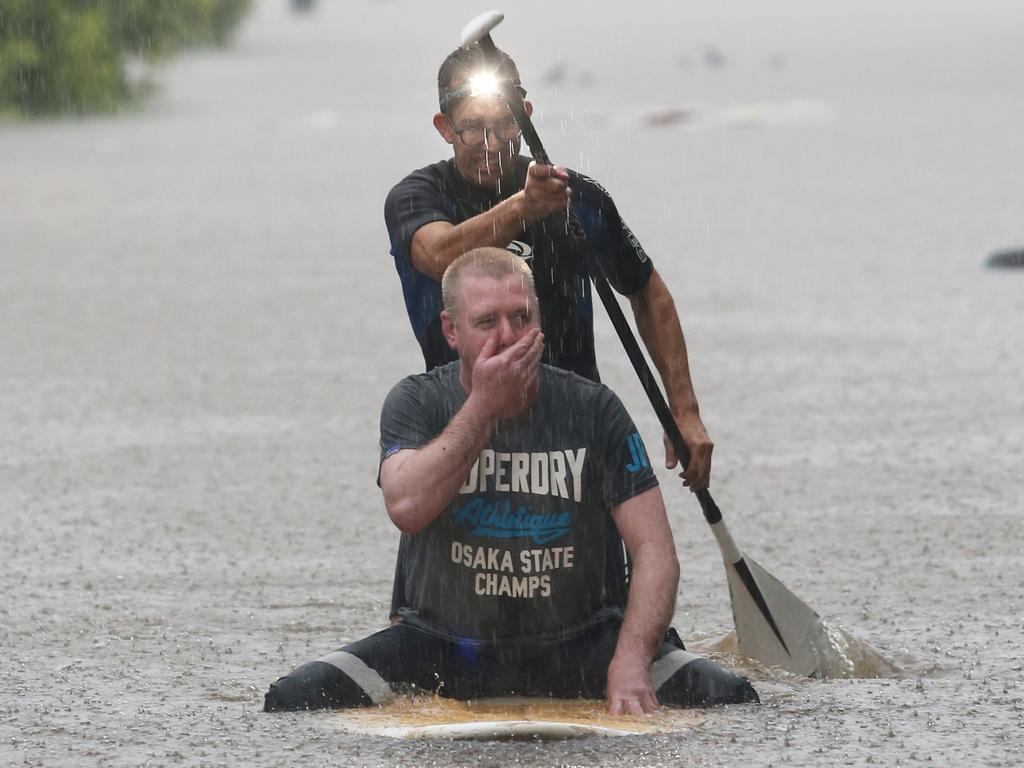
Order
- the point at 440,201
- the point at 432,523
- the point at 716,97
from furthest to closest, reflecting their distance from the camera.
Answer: the point at 716,97, the point at 440,201, the point at 432,523

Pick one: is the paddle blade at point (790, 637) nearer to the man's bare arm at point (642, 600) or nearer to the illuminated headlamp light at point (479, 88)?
the man's bare arm at point (642, 600)

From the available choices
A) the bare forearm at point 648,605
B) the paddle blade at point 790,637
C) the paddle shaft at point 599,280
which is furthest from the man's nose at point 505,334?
the paddle blade at point 790,637

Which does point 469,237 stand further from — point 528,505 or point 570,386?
point 528,505

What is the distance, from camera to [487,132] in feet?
16.9

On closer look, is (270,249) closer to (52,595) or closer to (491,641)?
(52,595)

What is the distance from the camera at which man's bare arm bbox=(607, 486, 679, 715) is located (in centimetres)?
486

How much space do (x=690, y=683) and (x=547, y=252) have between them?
102 centimetres

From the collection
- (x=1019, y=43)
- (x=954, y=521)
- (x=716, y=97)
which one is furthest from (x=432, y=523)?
(x=1019, y=43)

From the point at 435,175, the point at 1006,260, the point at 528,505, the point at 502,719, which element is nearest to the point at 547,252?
the point at 435,175

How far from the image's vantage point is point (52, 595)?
252 inches

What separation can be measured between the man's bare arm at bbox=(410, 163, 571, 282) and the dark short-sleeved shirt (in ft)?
0.19

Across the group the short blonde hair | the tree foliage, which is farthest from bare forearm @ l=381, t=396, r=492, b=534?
the tree foliage

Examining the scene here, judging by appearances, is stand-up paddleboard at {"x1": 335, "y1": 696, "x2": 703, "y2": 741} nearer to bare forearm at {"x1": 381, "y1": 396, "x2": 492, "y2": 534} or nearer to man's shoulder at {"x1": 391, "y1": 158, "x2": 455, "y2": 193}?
bare forearm at {"x1": 381, "y1": 396, "x2": 492, "y2": 534}

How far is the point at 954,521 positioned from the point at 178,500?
2.52 m
